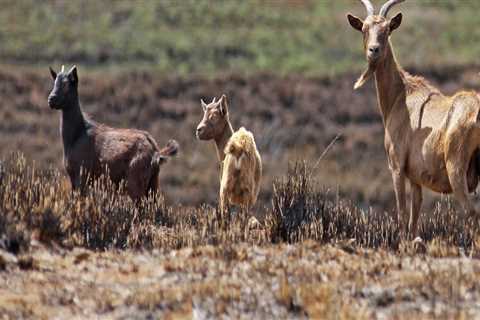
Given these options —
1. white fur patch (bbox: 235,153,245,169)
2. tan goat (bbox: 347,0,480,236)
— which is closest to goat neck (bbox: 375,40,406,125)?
tan goat (bbox: 347,0,480,236)

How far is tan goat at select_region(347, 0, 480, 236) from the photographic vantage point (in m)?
11.5

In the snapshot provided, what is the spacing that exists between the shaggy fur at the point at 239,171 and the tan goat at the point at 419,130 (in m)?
1.62

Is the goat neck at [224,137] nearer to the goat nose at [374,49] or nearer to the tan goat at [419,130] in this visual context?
the tan goat at [419,130]

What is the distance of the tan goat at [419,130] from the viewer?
1153 cm

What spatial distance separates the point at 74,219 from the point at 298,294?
9.25 ft

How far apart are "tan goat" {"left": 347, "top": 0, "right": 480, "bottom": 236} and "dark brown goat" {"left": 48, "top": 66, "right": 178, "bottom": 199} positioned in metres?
3.33

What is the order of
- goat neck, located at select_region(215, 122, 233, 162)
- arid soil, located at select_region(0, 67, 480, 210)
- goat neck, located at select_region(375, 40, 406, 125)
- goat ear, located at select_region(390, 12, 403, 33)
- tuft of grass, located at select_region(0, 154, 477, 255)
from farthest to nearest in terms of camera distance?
arid soil, located at select_region(0, 67, 480, 210), goat neck, located at select_region(215, 122, 233, 162), goat neck, located at select_region(375, 40, 406, 125), goat ear, located at select_region(390, 12, 403, 33), tuft of grass, located at select_region(0, 154, 477, 255)

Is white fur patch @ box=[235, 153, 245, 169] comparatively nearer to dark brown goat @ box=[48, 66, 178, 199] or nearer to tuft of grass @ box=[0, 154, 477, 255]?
tuft of grass @ box=[0, 154, 477, 255]

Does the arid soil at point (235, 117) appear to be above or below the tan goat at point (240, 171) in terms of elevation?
below

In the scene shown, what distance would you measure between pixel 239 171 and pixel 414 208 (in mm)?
2154

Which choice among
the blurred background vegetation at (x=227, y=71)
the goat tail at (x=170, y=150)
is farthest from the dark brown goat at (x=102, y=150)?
the blurred background vegetation at (x=227, y=71)

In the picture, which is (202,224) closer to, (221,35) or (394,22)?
(394,22)

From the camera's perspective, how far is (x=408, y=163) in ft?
40.2

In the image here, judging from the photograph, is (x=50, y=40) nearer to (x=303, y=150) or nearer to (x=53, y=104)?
(x=303, y=150)
